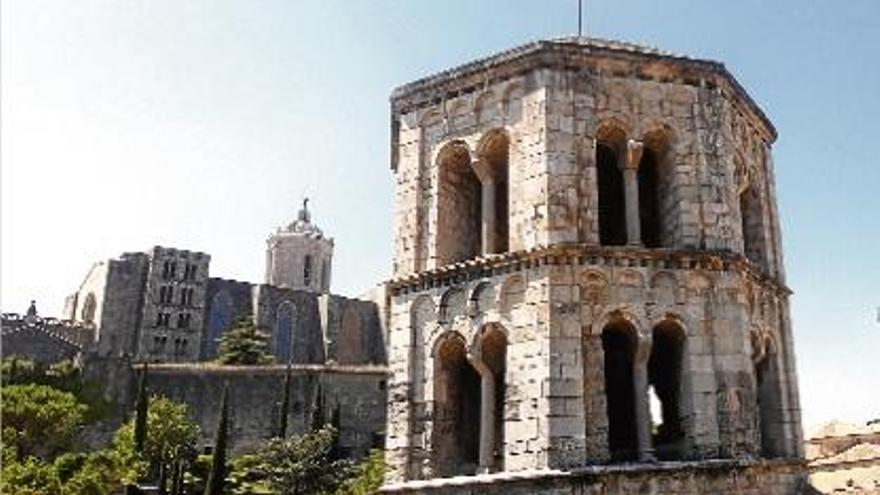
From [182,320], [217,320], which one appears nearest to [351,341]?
[217,320]

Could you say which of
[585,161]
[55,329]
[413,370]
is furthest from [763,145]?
[55,329]

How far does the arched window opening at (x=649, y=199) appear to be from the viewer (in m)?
15.7

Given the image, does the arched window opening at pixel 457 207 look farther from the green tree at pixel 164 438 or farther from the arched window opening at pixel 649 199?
the green tree at pixel 164 438

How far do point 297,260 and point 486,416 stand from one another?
82.1 meters

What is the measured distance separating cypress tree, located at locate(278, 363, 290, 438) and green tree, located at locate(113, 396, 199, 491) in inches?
221

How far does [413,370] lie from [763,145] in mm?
7495

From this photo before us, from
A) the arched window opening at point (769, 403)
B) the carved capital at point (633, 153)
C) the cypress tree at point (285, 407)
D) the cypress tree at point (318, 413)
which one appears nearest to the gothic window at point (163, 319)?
the cypress tree at point (285, 407)

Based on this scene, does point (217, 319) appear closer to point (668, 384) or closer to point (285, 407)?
point (285, 407)

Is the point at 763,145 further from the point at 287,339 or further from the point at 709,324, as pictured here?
the point at 287,339

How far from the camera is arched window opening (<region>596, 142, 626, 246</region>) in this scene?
16406 mm

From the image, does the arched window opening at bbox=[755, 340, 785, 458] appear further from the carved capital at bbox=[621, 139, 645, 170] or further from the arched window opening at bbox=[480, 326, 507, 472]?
the arched window opening at bbox=[480, 326, 507, 472]

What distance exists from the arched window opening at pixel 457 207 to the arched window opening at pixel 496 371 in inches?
63.8

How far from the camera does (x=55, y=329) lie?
239 ft

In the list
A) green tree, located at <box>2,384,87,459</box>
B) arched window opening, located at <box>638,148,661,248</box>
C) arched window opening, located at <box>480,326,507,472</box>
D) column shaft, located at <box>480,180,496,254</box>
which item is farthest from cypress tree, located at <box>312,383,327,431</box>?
arched window opening, located at <box>480,326,507,472</box>
